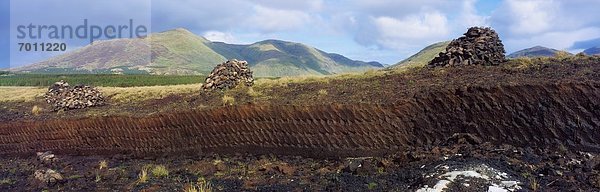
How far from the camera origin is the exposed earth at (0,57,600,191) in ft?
33.0

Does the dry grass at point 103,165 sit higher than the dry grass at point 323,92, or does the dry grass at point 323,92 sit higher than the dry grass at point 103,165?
the dry grass at point 323,92

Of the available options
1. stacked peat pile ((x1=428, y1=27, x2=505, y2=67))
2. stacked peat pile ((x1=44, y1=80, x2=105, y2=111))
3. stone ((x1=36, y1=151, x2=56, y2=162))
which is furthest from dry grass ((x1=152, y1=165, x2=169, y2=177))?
stacked peat pile ((x1=44, y1=80, x2=105, y2=111))

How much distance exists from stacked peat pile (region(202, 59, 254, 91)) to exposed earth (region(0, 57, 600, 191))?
100 centimetres

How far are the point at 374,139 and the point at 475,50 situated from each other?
19.4ft

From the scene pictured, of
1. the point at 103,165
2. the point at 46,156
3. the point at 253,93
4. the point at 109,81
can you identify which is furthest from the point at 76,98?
the point at 109,81

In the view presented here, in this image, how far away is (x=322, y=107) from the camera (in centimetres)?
1464

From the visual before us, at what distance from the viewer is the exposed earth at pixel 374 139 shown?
33.0 ft

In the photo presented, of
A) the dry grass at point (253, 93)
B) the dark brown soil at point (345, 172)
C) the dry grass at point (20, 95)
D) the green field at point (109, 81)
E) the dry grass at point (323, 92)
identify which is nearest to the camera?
the dark brown soil at point (345, 172)

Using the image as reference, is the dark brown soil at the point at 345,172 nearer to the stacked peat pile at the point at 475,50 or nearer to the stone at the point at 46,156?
the stone at the point at 46,156

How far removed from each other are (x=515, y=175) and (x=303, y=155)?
6.60m

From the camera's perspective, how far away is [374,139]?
44.8 feet

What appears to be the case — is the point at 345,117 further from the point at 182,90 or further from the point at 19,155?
the point at 19,155

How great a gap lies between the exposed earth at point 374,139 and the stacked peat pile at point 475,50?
2.39 ft

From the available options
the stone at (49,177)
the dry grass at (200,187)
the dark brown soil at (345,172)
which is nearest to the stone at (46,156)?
the dark brown soil at (345,172)
